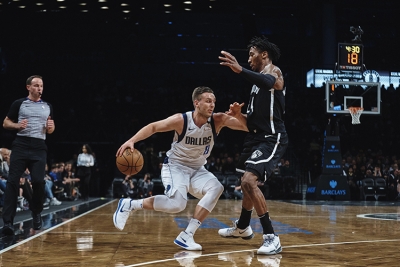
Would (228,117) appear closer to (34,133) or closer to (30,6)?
(34,133)

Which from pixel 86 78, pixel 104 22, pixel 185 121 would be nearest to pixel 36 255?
pixel 185 121

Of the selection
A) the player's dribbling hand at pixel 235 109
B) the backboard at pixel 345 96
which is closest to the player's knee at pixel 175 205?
the player's dribbling hand at pixel 235 109

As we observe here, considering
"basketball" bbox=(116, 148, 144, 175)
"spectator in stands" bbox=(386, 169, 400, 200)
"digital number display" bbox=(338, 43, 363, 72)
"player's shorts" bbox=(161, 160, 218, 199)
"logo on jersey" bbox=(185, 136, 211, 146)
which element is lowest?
"spectator in stands" bbox=(386, 169, 400, 200)

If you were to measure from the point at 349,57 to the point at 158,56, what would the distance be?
385 inches

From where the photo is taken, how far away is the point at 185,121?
5078mm

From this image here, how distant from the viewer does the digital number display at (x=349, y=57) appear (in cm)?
1708

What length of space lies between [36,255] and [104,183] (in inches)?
621

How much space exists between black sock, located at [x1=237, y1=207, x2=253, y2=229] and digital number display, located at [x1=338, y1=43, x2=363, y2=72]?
12659 millimetres

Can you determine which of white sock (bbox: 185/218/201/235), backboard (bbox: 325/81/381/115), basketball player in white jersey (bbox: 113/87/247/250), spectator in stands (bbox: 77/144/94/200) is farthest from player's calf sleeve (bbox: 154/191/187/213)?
backboard (bbox: 325/81/381/115)

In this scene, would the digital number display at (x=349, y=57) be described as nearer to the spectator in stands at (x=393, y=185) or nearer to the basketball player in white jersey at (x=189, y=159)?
the spectator in stands at (x=393, y=185)

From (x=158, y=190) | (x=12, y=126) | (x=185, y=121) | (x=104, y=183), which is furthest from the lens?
(x=104, y=183)

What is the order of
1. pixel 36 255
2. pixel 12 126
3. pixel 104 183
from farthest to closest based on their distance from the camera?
pixel 104 183
pixel 12 126
pixel 36 255

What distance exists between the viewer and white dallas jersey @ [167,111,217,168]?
5.10m

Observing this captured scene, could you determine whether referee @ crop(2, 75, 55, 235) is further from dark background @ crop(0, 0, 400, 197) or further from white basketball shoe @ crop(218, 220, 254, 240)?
dark background @ crop(0, 0, 400, 197)
